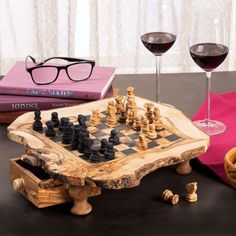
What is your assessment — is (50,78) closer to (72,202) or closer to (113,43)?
(72,202)

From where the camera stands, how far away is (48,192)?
45.0 inches

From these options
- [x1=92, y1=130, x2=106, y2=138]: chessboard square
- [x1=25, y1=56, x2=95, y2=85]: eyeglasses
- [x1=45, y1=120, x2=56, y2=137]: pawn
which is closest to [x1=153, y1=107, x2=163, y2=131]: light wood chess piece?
[x1=92, y1=130, x2=106, y2=138]: chessboard square

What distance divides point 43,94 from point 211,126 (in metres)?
0.42

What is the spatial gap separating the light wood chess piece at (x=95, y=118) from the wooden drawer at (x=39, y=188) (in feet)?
0.64

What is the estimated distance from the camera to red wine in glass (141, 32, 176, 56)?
1.56 metres

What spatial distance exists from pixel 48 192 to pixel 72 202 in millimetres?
55

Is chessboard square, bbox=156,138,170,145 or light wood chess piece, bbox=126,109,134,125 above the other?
light wood chess piece, bbox=126,109,134,125

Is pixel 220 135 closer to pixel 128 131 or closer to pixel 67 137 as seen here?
pixel 128 131

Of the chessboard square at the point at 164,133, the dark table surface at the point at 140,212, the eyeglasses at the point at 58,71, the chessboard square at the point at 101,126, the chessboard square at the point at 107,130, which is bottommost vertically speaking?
the dark table surface at the point at 140,212

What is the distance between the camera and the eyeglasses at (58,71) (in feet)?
5.39

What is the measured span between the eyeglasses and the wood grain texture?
0.27 m

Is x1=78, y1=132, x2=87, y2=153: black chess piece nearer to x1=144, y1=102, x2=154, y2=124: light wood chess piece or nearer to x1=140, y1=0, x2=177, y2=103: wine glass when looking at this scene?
x1=144, y1=102, x2=154, y2=124: light wood chess piece

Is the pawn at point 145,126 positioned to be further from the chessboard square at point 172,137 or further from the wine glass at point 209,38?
the wine glass at point 209,38

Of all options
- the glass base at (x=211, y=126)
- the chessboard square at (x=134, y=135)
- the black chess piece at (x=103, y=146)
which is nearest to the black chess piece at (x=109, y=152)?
the black chess piece at (x=103, y=146)
